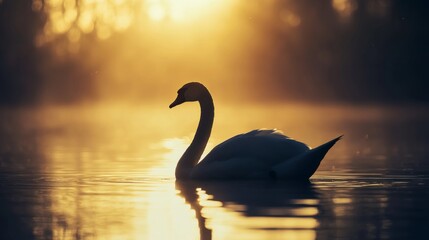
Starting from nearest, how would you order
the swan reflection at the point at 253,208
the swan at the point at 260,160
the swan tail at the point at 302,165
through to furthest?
the swan reflection at the point at 253,208 < the swan tail at the point at 302,165 < the swan at the point at 260,160

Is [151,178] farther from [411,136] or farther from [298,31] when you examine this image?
[298,31]

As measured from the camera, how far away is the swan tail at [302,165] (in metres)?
15.3

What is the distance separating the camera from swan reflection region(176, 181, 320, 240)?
434 inches

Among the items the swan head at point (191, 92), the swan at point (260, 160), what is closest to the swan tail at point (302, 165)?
the swan at point (260, 160)

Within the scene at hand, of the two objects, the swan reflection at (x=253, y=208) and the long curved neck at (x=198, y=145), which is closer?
the swan reflection at (x=253, y=208)

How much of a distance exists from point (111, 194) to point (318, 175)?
11.8 ft

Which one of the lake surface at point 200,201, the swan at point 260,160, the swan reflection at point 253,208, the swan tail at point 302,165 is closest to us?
the swan reflection at point 253,208

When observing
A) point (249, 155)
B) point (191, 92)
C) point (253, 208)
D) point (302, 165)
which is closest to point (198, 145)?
point (191, 92)

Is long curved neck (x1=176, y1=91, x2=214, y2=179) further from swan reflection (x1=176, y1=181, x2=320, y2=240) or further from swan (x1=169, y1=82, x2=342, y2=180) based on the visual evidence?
swan reflection (x1=176, y1=181, x2=320, y2=240)

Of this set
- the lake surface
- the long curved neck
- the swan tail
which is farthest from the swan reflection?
the long curved neck

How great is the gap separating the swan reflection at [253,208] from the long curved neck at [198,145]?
37cm

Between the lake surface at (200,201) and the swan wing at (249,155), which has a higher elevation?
the swan wing at (249,155)

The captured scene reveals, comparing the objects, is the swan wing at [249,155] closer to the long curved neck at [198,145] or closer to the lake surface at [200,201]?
the lake surface at [200,201]

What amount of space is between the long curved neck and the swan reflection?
37cm
